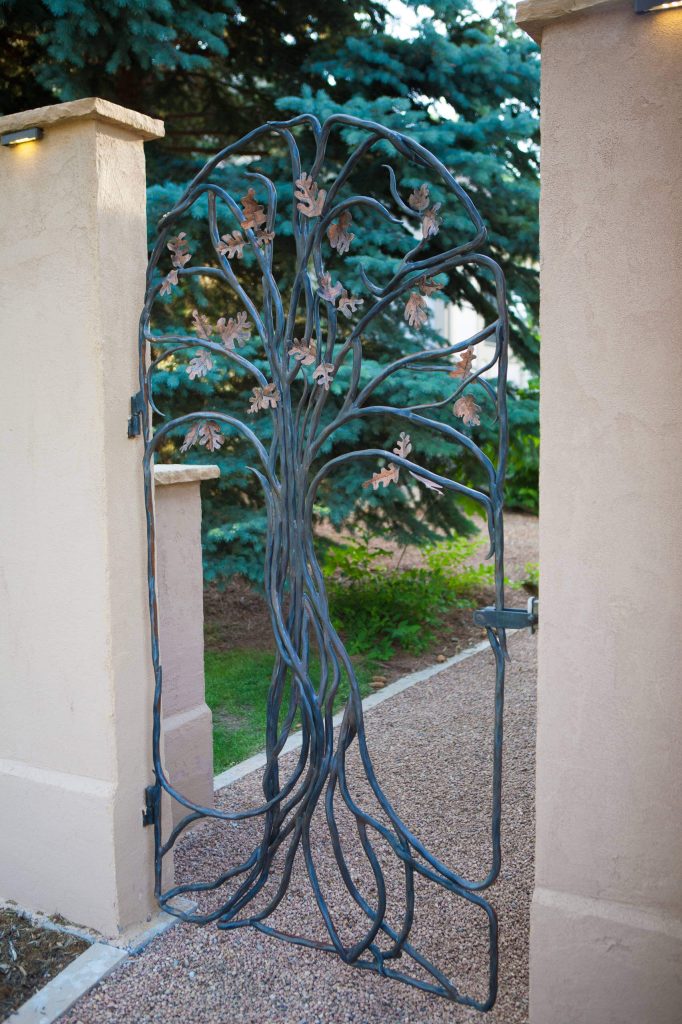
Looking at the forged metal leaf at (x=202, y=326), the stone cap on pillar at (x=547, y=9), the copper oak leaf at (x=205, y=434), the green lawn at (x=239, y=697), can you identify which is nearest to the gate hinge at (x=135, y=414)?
the copper oak leaf at (x=205, y=434)

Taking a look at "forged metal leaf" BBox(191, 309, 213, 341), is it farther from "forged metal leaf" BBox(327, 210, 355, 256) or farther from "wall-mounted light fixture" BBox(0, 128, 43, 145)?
"wall-mounted light fixture" BBox(0, 128, 43, 145)

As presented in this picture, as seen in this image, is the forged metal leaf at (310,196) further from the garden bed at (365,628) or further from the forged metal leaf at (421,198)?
the garden bed at (365,628)

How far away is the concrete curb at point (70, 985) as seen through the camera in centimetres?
224

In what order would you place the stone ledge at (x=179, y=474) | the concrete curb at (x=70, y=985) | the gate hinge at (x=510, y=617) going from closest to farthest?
the gate hinge at (x=510, y=617), the concrete curb at (x=70, y=985), the stone ledge at (x=179, y=474)

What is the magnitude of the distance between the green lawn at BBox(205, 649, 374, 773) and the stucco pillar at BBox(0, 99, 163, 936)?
1.35 m

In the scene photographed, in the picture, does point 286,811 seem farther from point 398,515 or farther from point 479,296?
point 479,296

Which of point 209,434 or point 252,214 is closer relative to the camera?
point 252,214

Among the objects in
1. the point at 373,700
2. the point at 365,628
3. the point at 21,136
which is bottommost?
the point at 373,700

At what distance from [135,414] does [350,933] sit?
5.38 feet

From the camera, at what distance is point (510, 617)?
6.70ft

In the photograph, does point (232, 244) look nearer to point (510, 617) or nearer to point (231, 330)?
point (231, 330)

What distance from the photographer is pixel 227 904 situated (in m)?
2.60

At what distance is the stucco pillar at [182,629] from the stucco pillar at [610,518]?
4.93 ft

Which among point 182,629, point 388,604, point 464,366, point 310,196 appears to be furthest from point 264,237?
point 388,604
